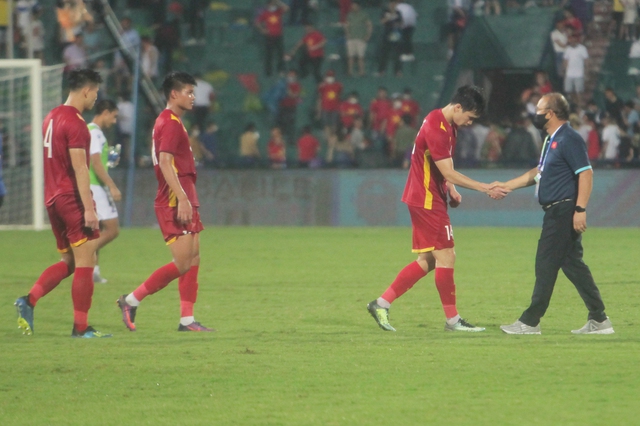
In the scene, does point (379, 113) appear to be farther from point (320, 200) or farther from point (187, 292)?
point (187, 292)

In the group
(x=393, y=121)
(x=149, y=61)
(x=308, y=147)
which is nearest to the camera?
(x=393, y=121)

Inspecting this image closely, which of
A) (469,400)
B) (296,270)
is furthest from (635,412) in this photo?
(296,270)

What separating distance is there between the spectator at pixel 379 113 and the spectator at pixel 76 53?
637 centimetres

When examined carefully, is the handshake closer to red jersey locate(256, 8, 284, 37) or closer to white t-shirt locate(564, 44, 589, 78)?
white t-shirt locate(564, 44, 589, 78)

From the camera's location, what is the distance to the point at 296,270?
13.6 m

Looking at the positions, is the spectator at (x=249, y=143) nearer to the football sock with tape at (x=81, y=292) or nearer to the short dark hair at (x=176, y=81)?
the short dark hair at (x=176, y=81)

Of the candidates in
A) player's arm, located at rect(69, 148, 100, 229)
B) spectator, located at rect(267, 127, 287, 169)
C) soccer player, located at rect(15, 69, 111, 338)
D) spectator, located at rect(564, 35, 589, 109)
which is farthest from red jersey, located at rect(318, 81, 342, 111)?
player's arm, located at rect(69, 148, 100, 229)

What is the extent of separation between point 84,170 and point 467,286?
16.6 ft

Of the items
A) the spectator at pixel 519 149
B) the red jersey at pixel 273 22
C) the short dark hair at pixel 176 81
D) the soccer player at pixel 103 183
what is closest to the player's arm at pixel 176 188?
the short dark hair at pixel 176 81

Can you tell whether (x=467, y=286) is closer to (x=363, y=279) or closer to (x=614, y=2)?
(x=363, y=279)

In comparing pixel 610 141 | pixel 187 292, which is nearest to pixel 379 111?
pixel 610 141

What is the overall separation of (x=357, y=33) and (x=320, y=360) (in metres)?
19.1

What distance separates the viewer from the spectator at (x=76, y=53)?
78.9 feet

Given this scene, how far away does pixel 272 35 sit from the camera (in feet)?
84.2
